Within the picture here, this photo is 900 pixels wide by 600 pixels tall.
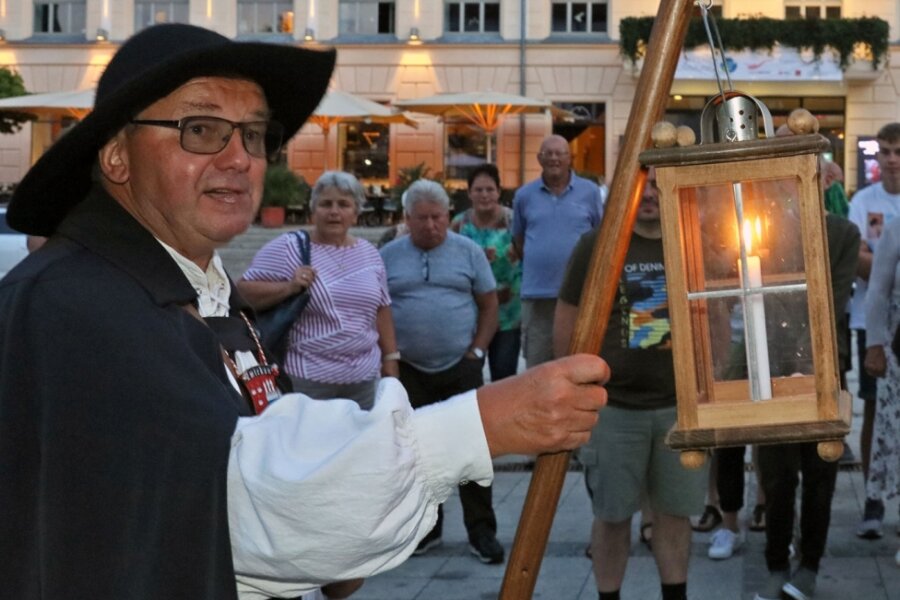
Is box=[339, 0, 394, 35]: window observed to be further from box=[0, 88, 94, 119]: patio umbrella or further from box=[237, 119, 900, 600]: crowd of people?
box=[237, 119, 900, 600]: crowd of people

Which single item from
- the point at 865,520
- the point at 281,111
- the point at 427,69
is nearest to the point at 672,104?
the point at 427,69

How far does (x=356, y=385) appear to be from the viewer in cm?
661

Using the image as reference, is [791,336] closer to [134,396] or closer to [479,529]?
[134,396]

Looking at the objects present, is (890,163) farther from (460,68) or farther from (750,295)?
(460,68)

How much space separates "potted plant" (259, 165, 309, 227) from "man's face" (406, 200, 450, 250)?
17.4m

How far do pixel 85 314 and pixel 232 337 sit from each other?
1.94 ft

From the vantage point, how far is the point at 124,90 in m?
2.27

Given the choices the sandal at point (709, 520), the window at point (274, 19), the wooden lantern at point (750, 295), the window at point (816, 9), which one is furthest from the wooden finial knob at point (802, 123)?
the window at point (274, 19)

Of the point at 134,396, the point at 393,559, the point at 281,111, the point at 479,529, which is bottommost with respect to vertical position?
the point at 479,529

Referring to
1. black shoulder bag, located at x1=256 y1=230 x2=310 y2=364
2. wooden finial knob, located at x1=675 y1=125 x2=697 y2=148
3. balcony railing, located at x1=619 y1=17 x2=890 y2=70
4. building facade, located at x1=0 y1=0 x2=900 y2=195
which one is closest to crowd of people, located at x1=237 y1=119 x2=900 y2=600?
black shoulder bag, located at x1=256 y1=230 x2=310 y2=364

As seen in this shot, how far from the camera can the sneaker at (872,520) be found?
7113 millimetres

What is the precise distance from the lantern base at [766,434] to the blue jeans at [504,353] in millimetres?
6793

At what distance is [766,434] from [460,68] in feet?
96.8

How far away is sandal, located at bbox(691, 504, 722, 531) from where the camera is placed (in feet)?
24.4
